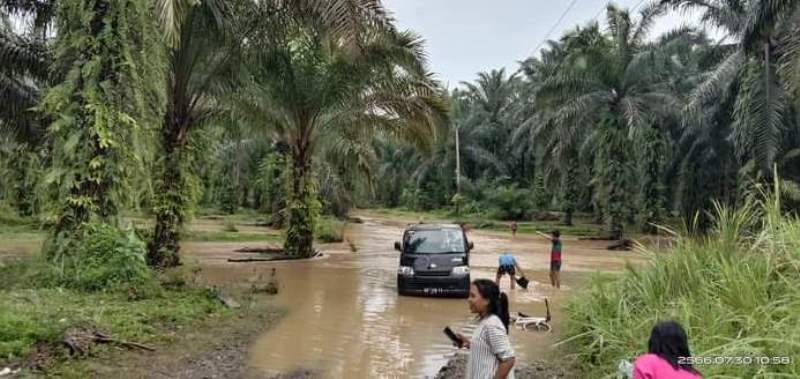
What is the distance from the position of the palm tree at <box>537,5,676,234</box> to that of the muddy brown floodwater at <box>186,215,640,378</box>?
9182 millimetres

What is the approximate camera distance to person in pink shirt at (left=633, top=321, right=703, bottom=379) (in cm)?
332

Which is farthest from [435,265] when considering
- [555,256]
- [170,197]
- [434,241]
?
[170,197]

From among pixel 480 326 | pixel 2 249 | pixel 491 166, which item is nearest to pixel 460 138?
pixel 491 166

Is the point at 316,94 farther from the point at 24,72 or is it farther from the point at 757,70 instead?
the point at 757,70

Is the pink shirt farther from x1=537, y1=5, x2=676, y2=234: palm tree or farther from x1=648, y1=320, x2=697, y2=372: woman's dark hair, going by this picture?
x1=537, y1=5, x2=676, y2=234: palm tree

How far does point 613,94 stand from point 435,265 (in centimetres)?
2103

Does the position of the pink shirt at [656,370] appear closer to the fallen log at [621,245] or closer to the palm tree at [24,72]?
the palm tree at [24,72]

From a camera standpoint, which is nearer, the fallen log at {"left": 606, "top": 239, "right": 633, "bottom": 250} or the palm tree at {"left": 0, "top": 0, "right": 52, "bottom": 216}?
the palm tree at {"left": 0, "top": 0, "right": 52, "bottom": 216}

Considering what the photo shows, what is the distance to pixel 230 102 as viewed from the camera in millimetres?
17141

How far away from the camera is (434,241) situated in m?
14.0

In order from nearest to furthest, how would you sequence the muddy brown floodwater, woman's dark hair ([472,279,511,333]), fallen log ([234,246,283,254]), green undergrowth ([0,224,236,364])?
woman's dark hair ([472,279,511,333])
green undergrowth ([0,224,236,364])
the muddy brown floodwater
fallen log ([234,246,283,254])

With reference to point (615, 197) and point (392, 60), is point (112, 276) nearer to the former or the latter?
point (392, 60)

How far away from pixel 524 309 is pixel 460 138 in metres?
45.2

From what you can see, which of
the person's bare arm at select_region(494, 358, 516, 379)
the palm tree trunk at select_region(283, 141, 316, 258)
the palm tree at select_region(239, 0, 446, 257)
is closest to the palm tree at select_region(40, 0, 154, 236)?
the palm tree at select_region(239, 0, 446, 257)
